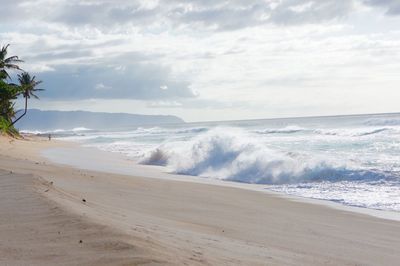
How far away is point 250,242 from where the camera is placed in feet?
23.0

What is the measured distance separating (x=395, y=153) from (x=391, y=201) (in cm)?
1253

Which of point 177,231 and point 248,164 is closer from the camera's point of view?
point 177,231

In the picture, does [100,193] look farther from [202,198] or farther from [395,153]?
[395,153]

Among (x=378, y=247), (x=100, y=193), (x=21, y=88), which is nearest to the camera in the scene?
(x=378, y=247)

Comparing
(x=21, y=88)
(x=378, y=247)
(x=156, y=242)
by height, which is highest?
(x=21, y=88)

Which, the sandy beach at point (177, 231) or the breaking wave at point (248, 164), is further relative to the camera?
the breaking wave at point (248, 164)

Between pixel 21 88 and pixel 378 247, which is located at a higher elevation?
pixel 21 88

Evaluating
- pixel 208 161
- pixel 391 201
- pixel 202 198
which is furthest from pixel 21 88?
pixel 391 201

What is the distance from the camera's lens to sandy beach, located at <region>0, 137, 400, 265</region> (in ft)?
15.6

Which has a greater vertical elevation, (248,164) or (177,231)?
(248,164)

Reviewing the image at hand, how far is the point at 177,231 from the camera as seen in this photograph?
6766 millimetres

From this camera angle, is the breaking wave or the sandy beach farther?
the breaking wave

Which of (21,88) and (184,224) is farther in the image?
(21,88)

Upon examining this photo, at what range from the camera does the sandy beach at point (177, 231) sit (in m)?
4.75
